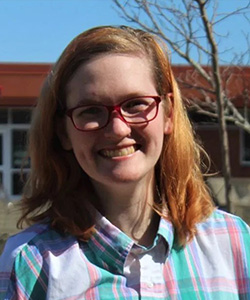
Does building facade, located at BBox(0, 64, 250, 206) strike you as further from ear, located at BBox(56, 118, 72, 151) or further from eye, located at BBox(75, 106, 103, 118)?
eye, located at BBox(75, 106, 103, 118)

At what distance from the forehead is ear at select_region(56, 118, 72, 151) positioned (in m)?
0.10

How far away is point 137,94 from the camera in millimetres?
1682

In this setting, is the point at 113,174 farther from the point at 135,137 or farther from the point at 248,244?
the point at 248,244

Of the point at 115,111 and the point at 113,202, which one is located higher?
the point at 115,111

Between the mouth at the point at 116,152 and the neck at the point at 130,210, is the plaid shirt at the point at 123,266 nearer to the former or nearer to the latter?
the neck at the point at 130,210

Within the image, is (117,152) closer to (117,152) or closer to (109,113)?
(117,152)

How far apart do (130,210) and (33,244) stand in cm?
31

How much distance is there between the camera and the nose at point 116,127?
166cm

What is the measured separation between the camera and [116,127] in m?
1.67

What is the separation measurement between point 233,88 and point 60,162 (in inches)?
292

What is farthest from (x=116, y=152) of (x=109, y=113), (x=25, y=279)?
(x=25, y=279)

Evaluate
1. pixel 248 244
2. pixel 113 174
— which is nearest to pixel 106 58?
pixel 113 174

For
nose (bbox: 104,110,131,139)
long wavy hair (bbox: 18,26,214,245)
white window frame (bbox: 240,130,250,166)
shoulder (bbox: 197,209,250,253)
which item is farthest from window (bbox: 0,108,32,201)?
nose (bbox: 104,110,131,139)

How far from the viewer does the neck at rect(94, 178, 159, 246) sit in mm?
1801
